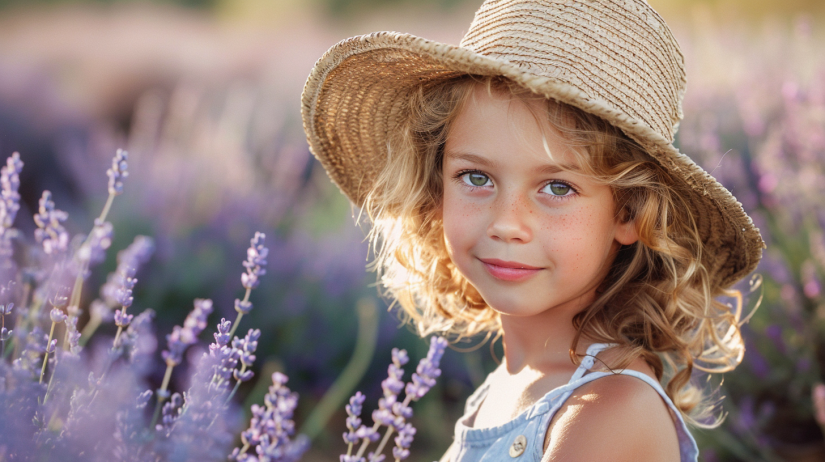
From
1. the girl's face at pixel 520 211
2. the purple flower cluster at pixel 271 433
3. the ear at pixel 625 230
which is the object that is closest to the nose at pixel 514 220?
the girl's face at pixel 520 211

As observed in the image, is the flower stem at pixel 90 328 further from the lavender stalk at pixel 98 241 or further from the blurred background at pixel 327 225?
the blurred background at pixel 327 225

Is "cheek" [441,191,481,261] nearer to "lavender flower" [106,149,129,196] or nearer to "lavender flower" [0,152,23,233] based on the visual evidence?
"lavender flower" [106,149,129,196]

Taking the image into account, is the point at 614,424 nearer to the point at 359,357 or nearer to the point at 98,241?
the point at 98,241

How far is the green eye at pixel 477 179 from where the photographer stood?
4.72ft

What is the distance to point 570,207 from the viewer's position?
1.37m

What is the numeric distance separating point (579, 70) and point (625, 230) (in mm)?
371

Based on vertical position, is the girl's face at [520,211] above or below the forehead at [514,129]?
below

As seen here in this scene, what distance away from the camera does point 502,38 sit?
1404 mm

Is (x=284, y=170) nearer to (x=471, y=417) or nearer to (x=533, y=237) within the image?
(x=471, y=417)

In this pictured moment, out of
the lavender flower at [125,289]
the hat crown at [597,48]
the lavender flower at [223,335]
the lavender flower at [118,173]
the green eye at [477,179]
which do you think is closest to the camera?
the lavender flower at [125,289]

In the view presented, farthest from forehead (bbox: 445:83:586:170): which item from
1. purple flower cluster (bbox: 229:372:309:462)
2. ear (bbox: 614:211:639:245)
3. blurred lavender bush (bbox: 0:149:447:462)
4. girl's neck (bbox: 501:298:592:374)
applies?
purple flower cluster (bbox: 229:372:309:462)

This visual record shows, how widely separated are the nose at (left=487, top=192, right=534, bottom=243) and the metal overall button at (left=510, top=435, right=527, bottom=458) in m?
0.39

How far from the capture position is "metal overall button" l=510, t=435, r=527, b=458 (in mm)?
1372

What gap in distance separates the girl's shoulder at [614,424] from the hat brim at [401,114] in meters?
0.39
